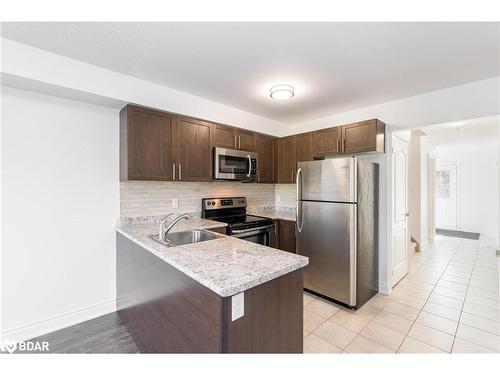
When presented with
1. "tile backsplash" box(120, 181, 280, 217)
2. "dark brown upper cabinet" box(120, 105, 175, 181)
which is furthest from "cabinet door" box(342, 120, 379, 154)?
"dark brown upper cabinet" box(120, 105, 175, 181)

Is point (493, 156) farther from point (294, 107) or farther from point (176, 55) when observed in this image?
point (176, 55)

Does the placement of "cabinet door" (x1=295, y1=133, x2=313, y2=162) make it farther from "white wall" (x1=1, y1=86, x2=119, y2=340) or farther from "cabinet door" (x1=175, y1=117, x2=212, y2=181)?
"white wall" (x1=1, y1=86, x2=119, y2=340)

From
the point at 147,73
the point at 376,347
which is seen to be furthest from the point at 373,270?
the point at 147,73

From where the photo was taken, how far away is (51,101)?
2207mm

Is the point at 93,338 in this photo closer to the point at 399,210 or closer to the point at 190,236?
the point at 190,236

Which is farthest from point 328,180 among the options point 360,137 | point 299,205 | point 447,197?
point 447,197

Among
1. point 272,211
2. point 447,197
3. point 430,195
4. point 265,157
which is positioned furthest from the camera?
point 447,197

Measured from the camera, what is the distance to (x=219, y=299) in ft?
3.55

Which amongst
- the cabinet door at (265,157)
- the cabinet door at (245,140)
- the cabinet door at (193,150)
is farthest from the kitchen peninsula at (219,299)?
the cabinet door at (265,157)

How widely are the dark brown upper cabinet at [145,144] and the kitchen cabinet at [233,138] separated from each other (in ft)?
2.02

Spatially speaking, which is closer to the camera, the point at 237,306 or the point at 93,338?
the point at 237,306

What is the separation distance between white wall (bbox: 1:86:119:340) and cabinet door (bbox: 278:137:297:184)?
2.37 meters

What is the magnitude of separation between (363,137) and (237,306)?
261 centimetres
